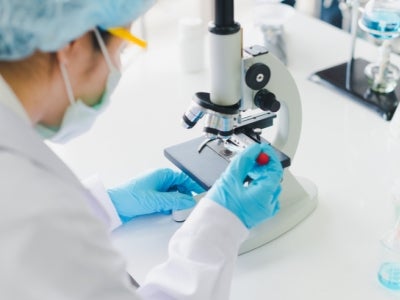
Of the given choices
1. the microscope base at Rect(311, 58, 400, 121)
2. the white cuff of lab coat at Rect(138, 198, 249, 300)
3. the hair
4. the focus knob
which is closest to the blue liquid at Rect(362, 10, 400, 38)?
the microscope base at Rect(311, 58, 400, 121)

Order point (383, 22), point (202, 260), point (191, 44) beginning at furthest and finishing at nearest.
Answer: point (191, 44) → point (383, 22) → point (202, 260)

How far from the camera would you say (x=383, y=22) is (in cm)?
173

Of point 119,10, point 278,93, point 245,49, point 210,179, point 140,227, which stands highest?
point 119,10

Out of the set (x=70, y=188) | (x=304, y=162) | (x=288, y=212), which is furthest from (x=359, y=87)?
(x=70, y=188)

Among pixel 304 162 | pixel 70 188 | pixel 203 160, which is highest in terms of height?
pixel 70 188

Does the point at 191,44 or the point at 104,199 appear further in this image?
the point at 191,44

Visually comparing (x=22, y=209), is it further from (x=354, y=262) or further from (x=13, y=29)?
(x=354, y=262)

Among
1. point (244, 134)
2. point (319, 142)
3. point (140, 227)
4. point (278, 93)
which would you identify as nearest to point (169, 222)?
point (140, 227)

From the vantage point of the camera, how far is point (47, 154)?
0.92 meters

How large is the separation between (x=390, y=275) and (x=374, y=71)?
0.85 meters

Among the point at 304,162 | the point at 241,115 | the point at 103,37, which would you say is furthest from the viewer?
the point at 304,162

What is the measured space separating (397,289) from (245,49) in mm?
582

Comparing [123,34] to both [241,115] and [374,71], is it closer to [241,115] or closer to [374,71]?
[241,115]

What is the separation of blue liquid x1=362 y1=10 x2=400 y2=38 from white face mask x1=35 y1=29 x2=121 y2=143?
978 mm
